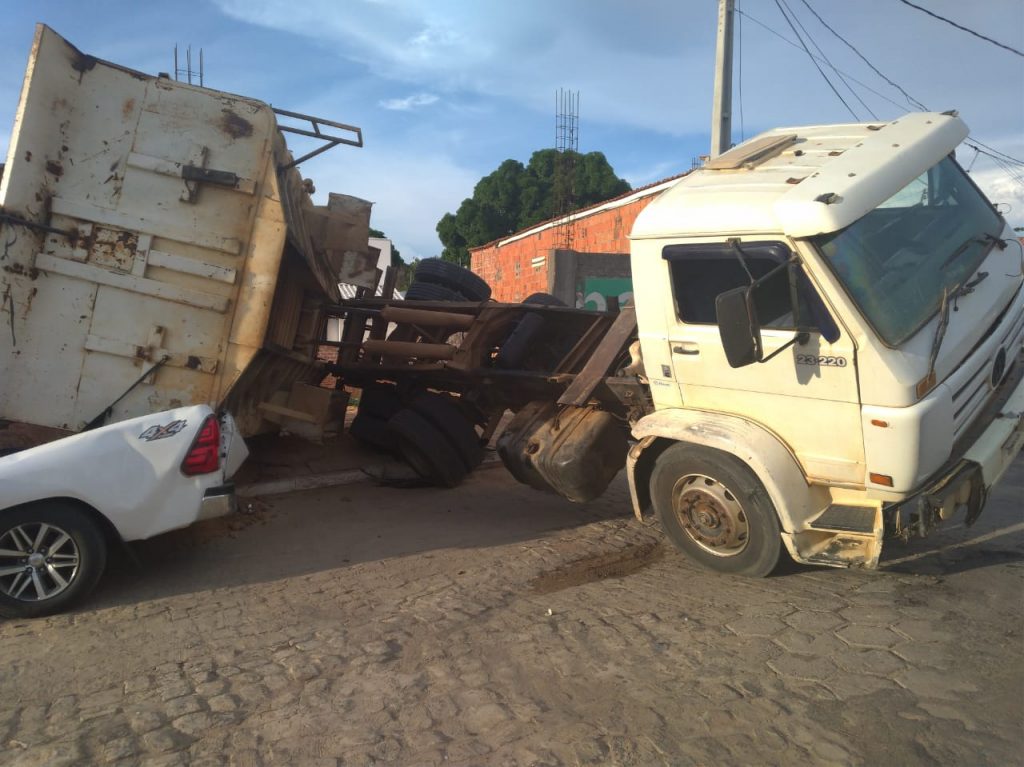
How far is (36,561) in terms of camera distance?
4121mm

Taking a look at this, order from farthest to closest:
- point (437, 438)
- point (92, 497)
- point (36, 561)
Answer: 1. point (437, 438)
2. point (92, 497)
3. point (36, 561)

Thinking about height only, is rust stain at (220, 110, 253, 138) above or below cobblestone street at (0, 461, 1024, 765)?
above

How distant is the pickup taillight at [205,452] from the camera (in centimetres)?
449

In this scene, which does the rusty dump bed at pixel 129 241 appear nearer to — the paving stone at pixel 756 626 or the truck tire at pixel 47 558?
the truck tire at pixel 47 558

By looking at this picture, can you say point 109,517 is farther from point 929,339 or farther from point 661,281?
point 929,339

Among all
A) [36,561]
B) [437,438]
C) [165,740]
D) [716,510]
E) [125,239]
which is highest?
[125,239]

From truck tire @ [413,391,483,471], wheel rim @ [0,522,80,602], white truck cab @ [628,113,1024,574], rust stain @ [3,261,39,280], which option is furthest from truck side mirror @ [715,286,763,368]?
rust stain @ [3,261,39,280]

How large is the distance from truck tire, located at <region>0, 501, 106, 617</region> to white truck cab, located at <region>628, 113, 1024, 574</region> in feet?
11.1

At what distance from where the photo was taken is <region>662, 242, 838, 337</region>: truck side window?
4023 millimetres

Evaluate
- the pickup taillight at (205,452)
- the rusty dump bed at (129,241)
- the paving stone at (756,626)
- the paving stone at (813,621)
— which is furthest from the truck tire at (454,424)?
the paving stone at (813,621)

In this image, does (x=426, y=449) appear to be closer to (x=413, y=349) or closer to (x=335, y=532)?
(x=413, y=349)

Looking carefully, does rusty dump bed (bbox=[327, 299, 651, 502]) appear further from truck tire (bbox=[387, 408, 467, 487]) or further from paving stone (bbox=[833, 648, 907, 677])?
paving stone (bbox=[833, 648, 907, 677])

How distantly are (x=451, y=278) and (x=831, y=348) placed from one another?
500 centimetres

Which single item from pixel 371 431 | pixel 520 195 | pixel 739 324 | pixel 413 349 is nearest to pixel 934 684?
pixel 739 324
